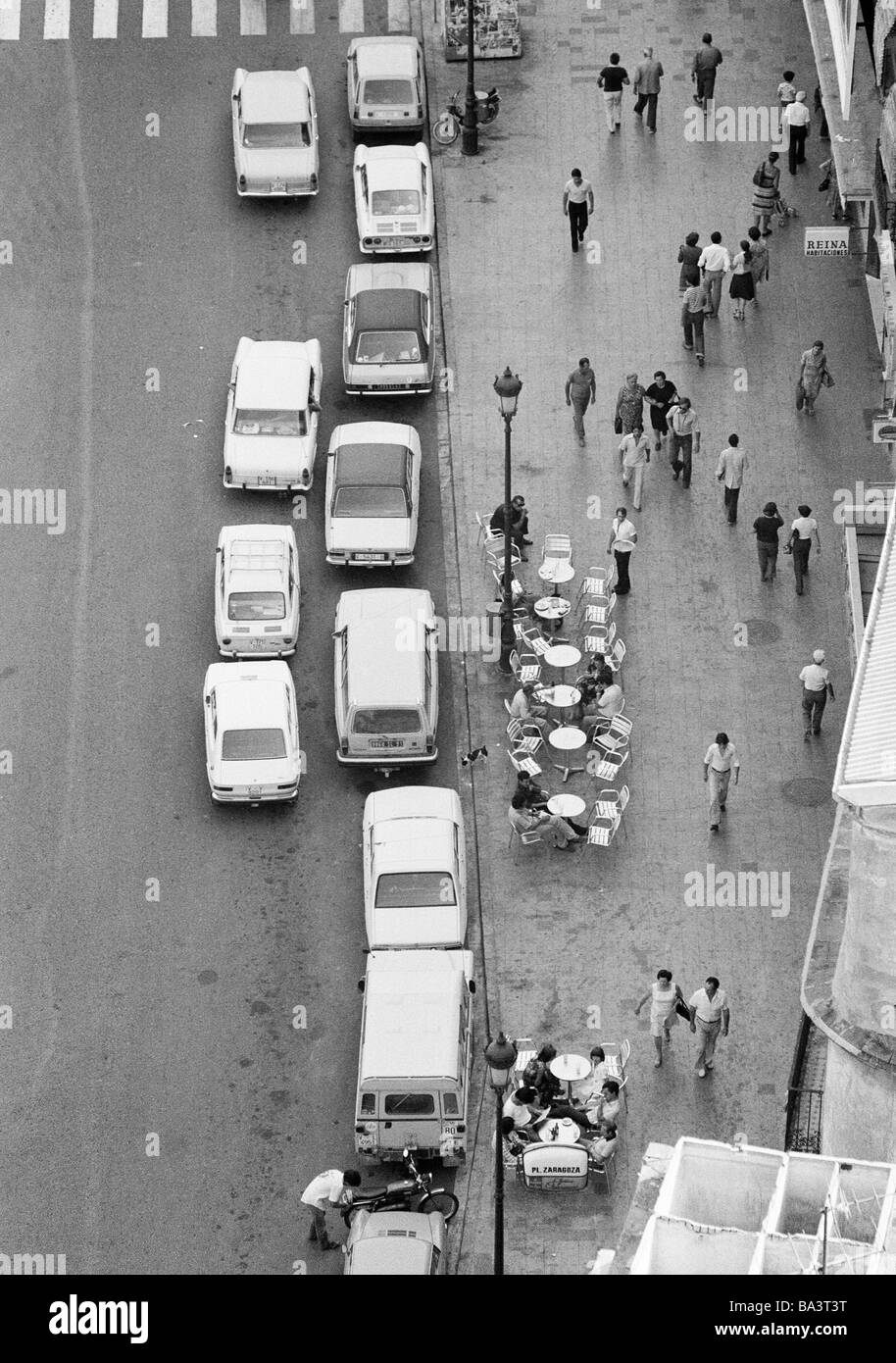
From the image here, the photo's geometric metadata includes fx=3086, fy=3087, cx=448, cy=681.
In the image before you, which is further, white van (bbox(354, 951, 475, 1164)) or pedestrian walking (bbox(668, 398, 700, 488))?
pedestrian walking (bbox(668, 398, 700, 488))

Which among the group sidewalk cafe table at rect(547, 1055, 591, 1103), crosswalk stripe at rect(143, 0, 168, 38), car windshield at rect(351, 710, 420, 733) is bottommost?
sidewalk cafe table at rect(547, 1055, 591, 1103)

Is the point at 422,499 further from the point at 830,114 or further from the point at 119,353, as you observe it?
the point at 830,114

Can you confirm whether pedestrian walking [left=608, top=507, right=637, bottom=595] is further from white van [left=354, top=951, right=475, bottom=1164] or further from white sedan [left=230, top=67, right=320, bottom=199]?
white sedan [left=230, top=67, right=320, bottom=199]

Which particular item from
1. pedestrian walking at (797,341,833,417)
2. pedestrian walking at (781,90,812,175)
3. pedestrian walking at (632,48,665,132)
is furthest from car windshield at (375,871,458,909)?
pedestrian walking at (632,48,665,132)

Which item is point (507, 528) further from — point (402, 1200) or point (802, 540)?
point (402, 1200)

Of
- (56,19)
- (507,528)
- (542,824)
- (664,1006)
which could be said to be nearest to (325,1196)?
(664,1006)

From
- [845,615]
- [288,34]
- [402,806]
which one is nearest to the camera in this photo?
[402,806]
